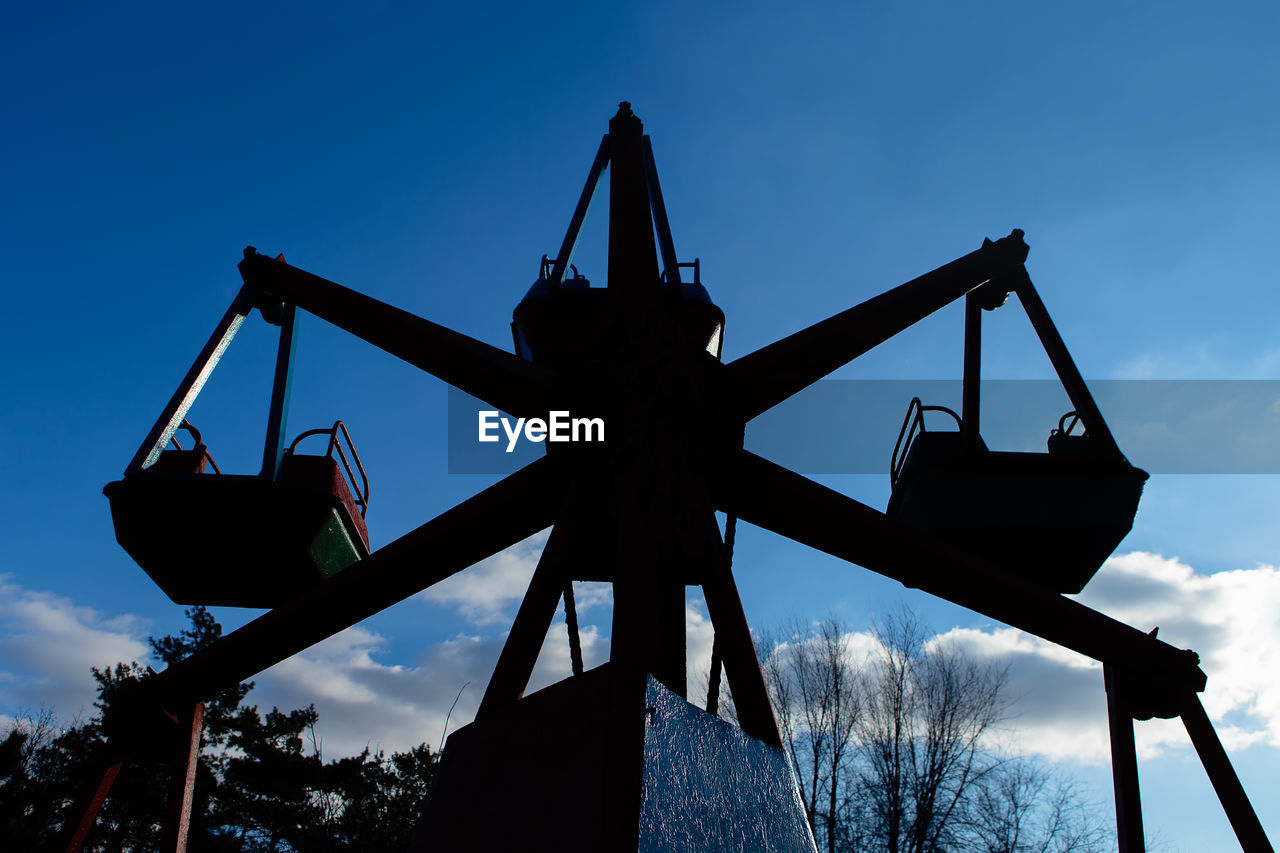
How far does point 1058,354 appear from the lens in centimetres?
823

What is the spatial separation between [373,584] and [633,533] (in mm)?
2110

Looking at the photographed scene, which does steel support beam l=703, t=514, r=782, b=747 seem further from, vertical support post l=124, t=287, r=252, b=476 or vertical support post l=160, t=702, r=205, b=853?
vertical support post l=124, t=287, r=252, b=476

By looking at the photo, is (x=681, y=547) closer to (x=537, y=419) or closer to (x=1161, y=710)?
(x=537, y=419)

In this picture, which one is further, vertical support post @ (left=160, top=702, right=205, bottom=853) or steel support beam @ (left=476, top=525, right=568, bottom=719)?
vertical support post @ (left=160, top=702, right=205, bottom=853)

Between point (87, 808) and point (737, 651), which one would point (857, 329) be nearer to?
point (737, 651)

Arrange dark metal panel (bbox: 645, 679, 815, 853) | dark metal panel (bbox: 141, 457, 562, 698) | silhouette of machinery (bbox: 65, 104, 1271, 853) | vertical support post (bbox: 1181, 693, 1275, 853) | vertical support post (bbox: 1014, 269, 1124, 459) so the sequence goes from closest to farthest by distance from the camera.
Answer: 1. dark metal panel (bbox: 645, 679, 815, 853)
2. silhouette of machinery (bbox: 65, 104, 1271, 853)
3. vertical support post (bbox: 1181, 693, 1275, 853)
4. dark metal panel (bbox: 141, 457, 562, 698)
5. vertical support post (bbox: 1014, 269, 1124, 459)

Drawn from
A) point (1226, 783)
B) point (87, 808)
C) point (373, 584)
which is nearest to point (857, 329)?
point (1226, 783)

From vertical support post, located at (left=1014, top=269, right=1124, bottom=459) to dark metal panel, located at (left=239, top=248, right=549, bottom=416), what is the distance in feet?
14.9

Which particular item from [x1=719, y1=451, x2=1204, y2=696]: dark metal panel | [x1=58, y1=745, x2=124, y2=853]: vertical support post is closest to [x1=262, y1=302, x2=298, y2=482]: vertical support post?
[x1=58, y1=745, x2=124, y2=853]: vertical support post

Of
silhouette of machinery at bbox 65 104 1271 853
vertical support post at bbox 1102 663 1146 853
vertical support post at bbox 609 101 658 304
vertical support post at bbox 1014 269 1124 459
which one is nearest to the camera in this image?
silhouette of machinery at bbox 65 104 1271 853

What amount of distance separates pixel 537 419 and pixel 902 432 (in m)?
3.66

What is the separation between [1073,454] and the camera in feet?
23.8

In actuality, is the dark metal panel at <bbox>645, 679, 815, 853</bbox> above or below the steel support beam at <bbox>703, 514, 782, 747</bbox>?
below

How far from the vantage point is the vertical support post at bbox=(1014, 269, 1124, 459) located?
25.5 ft
